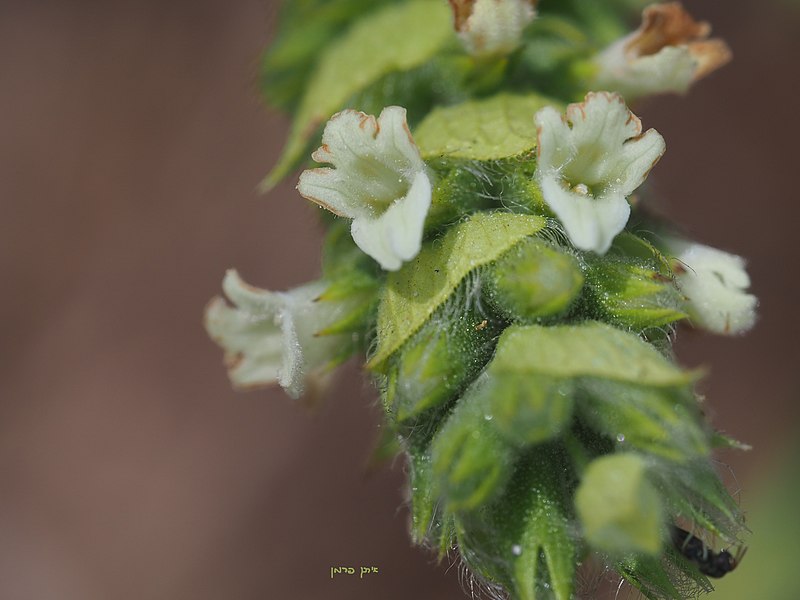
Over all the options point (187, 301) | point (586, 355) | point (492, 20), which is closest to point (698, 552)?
point (586, 355)

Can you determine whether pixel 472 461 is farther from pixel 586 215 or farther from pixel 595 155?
pixel 595 155

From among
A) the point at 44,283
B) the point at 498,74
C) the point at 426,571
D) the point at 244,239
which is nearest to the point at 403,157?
the point at 498,74

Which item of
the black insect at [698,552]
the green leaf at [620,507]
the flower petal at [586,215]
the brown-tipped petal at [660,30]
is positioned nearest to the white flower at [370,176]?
the flower petal at [586,215]

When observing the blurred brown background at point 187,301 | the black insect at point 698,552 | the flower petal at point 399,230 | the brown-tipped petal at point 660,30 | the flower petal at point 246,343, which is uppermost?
the flower petal at point 399,230

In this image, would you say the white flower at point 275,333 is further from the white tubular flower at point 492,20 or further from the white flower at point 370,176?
the white tubular flower at point 492,20

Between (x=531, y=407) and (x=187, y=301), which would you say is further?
(x=187, y=301)

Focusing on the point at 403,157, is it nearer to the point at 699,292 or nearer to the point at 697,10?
the point at 699,292
